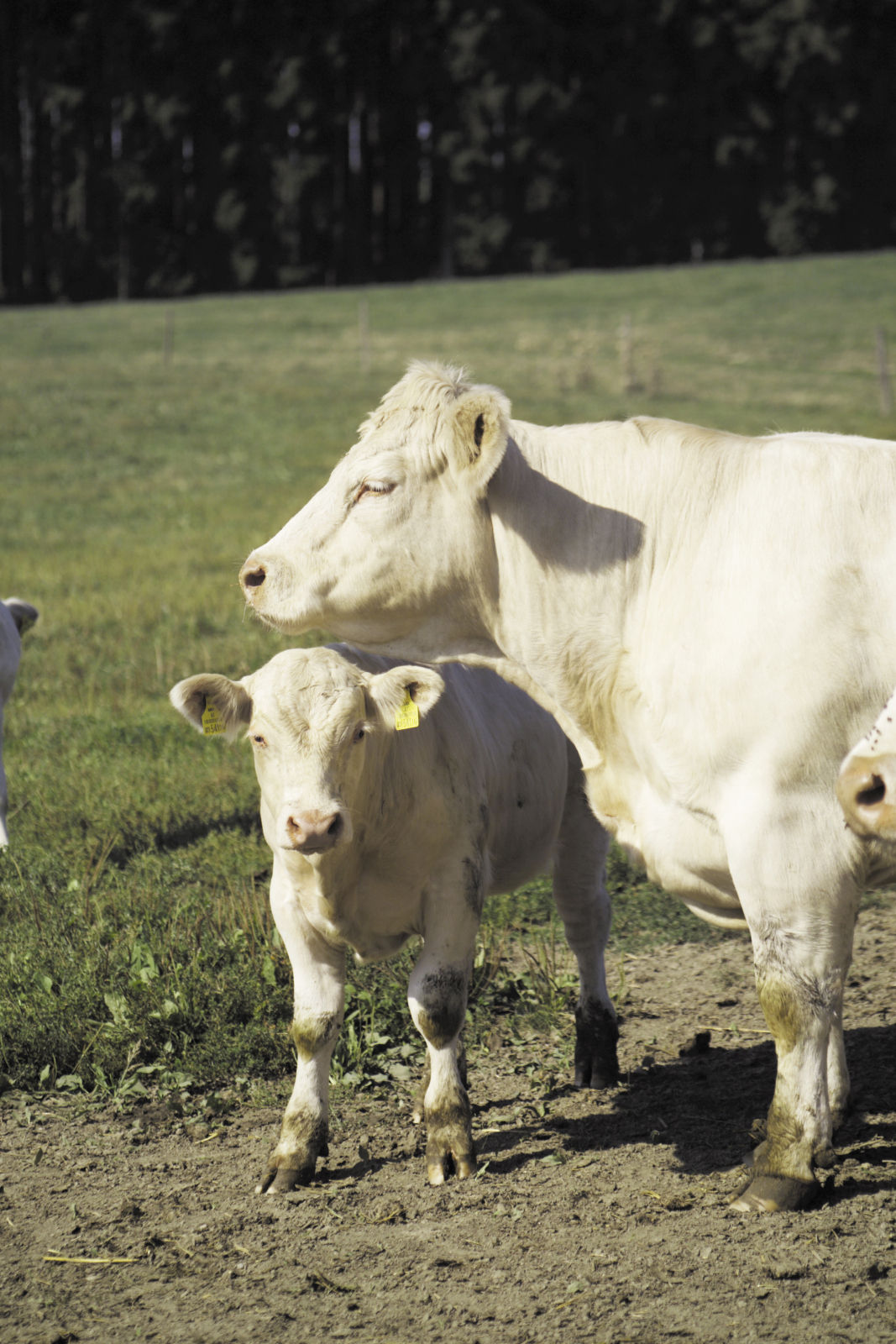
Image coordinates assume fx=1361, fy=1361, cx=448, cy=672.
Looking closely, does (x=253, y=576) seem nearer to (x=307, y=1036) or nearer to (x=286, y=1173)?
(x=307, y=1036)

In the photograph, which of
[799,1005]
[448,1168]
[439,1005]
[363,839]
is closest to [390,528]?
[363,839]

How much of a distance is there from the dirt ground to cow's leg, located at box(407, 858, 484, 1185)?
0.13 m

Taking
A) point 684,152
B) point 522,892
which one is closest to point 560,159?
point 684,152

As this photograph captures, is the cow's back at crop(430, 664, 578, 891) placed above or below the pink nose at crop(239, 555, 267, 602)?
below

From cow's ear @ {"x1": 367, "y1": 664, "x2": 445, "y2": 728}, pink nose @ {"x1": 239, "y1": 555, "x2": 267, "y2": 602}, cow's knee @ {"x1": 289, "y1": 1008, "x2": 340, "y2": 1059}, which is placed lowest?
cow's knee @ {"x1": 289, "y1": 1008, "x2": 340, "y2": 1059}

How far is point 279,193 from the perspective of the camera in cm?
5816

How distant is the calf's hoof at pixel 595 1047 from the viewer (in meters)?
4.95

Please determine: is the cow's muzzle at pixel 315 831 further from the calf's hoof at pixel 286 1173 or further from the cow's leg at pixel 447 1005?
the calf's hoof at pixel 286 1173

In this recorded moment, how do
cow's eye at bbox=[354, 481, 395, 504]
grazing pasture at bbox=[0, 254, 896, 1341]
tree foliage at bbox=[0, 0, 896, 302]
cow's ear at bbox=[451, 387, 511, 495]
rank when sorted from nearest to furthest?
A: grazing pasture at bbox=[0, 254, 896, 1341] → cow's ear at bbox=[451, 387, 511, 495] → cow's eye at bbox=[354, 481, 395, 504] → tree foliage at bbox=[0, 0, 896, 302]

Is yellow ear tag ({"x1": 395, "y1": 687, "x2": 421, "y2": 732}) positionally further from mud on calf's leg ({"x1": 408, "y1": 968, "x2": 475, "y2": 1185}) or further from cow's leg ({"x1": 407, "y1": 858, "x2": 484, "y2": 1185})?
mud on calf's leg ({"x1": 408, "y1": 968, "x2": 475, "y2": 1185})

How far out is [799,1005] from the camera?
3648 millimetres

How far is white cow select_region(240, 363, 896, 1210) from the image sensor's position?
11.8ft

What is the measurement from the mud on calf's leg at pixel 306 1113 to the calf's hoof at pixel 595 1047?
3.54ft

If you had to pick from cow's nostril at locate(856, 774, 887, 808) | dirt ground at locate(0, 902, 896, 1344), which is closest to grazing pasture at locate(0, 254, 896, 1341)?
dirt ground at locate(0, 902, 896, 1344)
